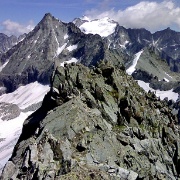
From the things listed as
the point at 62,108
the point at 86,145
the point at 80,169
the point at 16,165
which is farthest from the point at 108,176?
the point at 62,108

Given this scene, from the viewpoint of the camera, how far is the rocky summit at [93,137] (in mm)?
33312

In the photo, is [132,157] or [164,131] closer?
[132,157]

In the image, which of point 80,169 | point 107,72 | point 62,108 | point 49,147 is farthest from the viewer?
point 107,72

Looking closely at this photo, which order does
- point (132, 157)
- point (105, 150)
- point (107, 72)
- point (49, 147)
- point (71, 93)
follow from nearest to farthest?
1. point (49, 147)
2. point (105, 150)
3. point (132, 157)
4. point (71, 93)
5. point (107, 72)

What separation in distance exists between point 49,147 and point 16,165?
3.60 metres

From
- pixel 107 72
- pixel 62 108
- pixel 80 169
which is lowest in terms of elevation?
pixel 80 169

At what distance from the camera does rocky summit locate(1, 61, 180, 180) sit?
3331 cm

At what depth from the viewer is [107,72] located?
61688 millimetres

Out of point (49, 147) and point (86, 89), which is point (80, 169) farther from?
point (86, 89)

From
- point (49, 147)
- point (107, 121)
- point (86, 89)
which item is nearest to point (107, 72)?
point (86, 89)

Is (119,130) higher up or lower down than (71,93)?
lower down

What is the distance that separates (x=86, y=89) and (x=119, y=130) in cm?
847

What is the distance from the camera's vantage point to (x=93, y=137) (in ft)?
127

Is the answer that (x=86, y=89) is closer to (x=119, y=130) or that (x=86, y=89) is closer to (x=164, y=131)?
(x=119, y=130)
